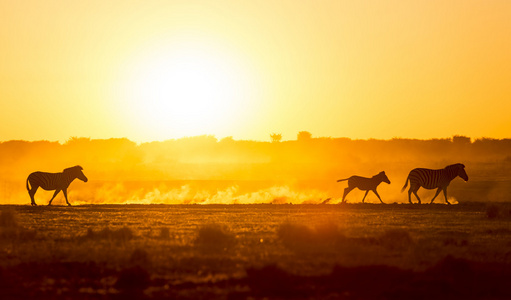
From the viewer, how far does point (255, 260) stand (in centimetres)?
1847

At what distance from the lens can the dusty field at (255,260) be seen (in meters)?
15.2

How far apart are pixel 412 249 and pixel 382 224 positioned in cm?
827

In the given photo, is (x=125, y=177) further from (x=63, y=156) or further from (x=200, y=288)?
(x=200, y=288)

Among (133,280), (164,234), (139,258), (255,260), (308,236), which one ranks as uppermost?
(164,234)

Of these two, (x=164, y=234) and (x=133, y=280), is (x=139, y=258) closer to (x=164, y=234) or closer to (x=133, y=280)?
(x=133, y=280)

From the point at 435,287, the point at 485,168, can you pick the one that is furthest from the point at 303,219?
the point at 485,168

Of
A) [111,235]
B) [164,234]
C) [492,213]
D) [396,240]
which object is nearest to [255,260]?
[396,240]

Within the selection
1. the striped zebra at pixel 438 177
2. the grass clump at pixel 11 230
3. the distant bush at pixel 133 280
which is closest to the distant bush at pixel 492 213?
the striped zebra at pixel 438 177

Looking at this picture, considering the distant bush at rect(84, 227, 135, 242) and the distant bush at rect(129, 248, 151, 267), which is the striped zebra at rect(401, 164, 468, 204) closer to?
the distant bush at rect(84, 227, 135, 242)

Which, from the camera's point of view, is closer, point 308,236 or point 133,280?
point 133,280

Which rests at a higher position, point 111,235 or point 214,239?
point 111,235

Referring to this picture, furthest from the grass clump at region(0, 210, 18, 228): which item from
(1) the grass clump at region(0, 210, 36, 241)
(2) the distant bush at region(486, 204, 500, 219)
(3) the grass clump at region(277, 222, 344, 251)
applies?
(2) the distant bush at region(486, 204, 500, 219)

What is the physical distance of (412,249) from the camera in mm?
20328

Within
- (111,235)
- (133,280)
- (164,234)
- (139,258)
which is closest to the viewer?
(133,280)
